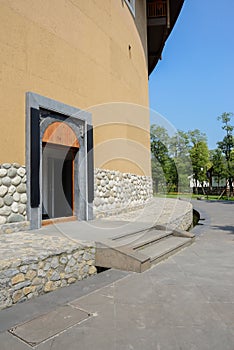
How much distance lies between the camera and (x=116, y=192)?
9023mm

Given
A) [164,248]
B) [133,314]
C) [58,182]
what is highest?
[58,182]

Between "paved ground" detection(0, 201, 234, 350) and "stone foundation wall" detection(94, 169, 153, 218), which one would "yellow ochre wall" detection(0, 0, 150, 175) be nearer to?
"stone foundation wall" detection(94, 169, 153, 218)

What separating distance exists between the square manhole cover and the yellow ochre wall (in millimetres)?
3437

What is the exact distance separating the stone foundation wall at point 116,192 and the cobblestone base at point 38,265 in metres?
3.54

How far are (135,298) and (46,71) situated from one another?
17.3 feet

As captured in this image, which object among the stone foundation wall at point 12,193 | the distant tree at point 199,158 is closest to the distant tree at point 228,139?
the distant tree at point 199,158

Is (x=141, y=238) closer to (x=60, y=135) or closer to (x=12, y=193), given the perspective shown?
(x=12, y=193)

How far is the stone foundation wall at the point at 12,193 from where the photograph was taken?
528cm

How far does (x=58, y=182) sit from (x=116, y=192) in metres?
2.10

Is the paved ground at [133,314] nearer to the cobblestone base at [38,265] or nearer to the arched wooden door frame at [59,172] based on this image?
the cobblestone base at [38,265]

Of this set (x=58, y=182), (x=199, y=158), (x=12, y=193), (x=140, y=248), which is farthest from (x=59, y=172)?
(x=199, y=158)

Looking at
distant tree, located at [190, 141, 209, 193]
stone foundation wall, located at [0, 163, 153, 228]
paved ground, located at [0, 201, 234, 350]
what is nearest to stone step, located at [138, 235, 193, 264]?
paved ground, located at [0, 201, 234, 350]

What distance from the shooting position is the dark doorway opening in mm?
7824

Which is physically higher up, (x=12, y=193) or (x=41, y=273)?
(x=12, y=193)
